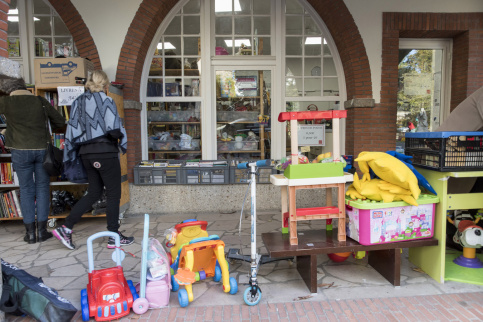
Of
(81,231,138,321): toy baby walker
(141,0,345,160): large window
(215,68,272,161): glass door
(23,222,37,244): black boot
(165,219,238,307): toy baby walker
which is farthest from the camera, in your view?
(215,68,272,161): glass door

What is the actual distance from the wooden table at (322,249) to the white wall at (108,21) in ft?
14.0

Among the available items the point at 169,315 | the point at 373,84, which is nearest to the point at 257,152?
the point at 373,84

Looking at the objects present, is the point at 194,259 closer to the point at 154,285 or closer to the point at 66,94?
the point at 154,285

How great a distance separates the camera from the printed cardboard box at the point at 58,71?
197 inches

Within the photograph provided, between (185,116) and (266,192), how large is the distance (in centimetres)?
209

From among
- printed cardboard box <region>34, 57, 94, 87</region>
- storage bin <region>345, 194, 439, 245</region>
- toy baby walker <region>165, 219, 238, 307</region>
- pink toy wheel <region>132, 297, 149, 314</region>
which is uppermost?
printed cardboard box <region>34, 57, 94, 87</region>

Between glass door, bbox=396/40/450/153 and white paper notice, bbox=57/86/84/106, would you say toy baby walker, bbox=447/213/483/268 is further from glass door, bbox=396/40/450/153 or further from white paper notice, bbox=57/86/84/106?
white paper notice, bbox=57/86/84/106

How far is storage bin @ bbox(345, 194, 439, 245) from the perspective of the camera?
3031 mm

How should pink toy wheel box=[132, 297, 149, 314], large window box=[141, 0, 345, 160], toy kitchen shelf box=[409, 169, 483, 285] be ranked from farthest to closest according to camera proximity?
large window box=[141, 0, 345, 160] → toy kitchen shelf box=[409, 169, 483, 285] → pink toy wheel box=[132, 297, 149, 314]

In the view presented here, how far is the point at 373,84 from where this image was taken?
5.97 metres

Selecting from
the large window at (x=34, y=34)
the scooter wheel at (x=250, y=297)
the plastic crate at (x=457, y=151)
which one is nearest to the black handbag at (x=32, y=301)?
the scooter wheel at (x=250, y=297)

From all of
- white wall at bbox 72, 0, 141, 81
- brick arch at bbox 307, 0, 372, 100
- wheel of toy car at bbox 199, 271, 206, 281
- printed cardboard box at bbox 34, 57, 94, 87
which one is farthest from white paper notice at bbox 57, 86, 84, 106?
brick arch at bbox 307, 0, 372, 100

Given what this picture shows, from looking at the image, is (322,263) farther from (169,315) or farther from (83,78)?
(83,78)

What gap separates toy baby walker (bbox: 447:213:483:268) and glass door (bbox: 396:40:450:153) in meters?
2.96
